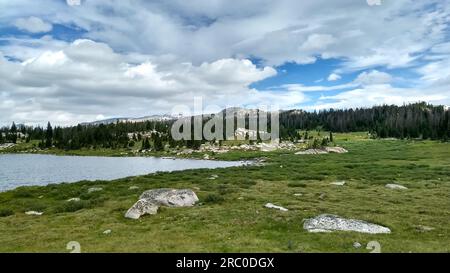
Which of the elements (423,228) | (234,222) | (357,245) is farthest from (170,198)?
(423,228)

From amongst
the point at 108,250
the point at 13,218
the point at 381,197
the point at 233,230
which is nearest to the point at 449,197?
the point at 381,197

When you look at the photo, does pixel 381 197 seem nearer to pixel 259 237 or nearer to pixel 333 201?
pixel 333 201

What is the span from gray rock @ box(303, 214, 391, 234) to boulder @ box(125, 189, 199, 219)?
39.1 feet

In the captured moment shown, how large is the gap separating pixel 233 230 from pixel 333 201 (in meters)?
14.5

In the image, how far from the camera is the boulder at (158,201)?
29747 mm

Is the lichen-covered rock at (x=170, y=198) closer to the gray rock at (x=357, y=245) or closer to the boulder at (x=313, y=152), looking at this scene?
the gray rock at (x=357, y=245)

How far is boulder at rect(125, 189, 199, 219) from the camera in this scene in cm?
2975

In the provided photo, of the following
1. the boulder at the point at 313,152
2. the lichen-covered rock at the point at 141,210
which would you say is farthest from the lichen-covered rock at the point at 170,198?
the boulder at the point at 313,152

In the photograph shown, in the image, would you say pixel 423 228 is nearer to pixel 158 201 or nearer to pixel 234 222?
pixel 234 222

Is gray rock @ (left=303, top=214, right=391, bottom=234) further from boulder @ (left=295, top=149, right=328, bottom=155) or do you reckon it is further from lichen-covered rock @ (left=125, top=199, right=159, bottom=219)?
boulder @ (left=295, top=149, right=328, bottom=155)

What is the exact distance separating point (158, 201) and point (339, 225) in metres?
14.8

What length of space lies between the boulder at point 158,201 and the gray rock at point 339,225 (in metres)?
11.9

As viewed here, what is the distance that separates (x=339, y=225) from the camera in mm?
23719

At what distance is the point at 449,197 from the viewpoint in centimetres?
3722
